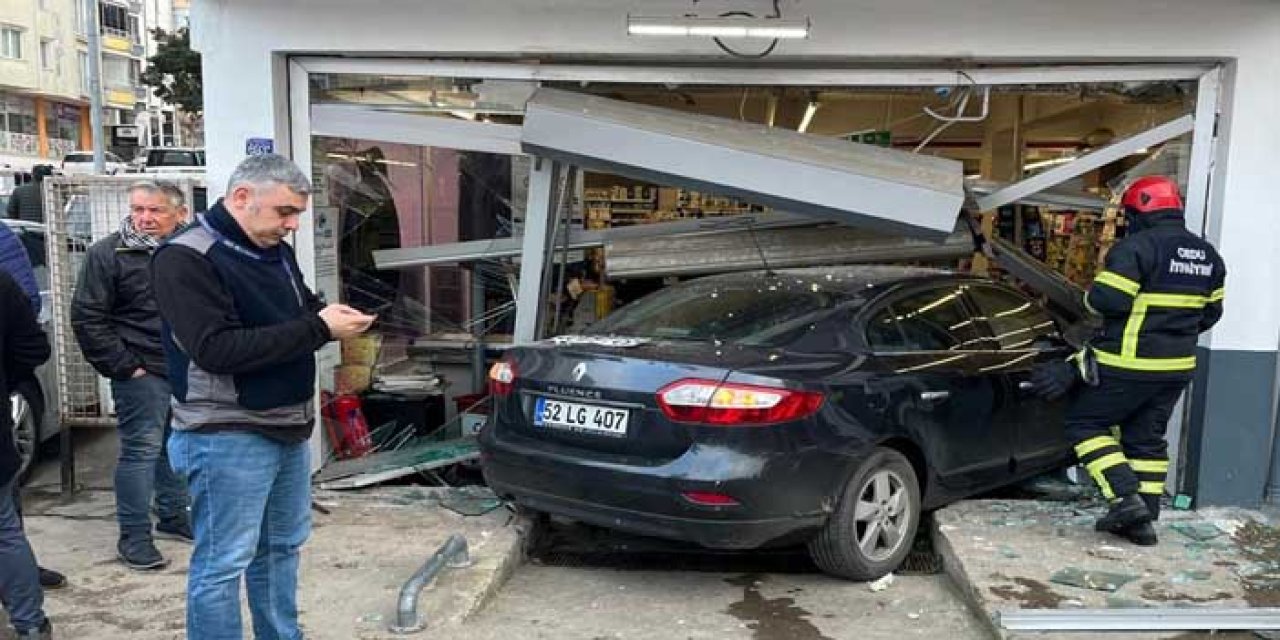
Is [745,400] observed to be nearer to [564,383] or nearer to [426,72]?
[564,383]

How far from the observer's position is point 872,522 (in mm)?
4480

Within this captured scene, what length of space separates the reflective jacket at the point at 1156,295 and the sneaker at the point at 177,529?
14.6 ft

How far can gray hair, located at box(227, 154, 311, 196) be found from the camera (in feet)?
9.57

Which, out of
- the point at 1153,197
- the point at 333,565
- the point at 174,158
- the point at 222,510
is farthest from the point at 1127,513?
the point at 174,158

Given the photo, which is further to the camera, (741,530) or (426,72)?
(426,72)

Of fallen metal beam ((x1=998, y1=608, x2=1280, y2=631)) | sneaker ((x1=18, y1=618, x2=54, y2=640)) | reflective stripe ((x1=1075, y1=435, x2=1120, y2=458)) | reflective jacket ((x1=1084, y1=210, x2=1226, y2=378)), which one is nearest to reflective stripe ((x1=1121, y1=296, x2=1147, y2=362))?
reflective jacket ((x1=1084, y1=210, x2=1226, y2=378))

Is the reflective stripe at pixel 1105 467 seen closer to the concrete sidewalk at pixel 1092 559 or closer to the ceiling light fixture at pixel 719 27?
the concrete sidewalk at pixel 1092 559

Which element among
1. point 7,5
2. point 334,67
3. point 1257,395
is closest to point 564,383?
point 334,67

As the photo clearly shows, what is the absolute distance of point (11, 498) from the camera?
3602 mm

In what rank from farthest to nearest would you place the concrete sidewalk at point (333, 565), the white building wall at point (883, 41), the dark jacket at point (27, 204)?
the dark jacket at point (27, 204) → the white building wall at point (883, 41) → the concrete sidewalk at point (333, 565)

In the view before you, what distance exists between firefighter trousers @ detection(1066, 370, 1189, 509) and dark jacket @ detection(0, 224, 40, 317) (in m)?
4.58

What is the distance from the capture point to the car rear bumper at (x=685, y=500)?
401cm

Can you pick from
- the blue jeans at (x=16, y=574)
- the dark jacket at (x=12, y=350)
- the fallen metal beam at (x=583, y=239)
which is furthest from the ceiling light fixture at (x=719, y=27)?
the blue jeans at (x=16, y=574)

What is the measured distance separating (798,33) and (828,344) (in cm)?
163
